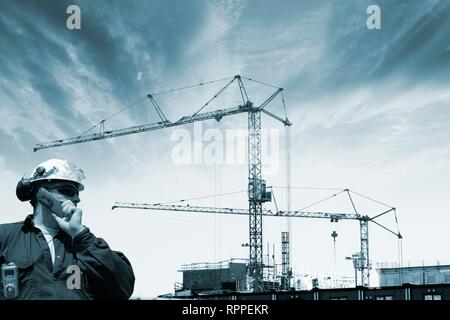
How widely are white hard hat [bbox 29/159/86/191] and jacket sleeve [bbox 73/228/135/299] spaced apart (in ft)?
1.26

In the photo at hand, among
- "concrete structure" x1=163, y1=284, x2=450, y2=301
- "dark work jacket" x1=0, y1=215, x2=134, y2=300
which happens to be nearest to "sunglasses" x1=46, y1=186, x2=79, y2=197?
"dark work jacket" x1=0, y1=215, x2=134, y2=300

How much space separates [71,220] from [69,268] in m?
0.34

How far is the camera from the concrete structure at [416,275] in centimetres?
11456

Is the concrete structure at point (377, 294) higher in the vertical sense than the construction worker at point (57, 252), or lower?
lower

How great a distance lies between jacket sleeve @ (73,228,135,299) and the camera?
133 inches

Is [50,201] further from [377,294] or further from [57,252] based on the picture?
[377,294]

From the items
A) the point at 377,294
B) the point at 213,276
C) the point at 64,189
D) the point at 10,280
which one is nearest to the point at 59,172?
the point at 64,189

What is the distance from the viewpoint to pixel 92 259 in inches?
133

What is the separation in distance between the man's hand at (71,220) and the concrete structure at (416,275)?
119 metres

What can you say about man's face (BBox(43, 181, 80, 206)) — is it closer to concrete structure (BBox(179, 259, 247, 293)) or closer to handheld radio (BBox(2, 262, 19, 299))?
handheld radio (BBox(2, 262, 19, 299))

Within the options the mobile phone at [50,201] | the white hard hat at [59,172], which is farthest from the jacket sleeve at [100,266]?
the white hard hat at [59,172]

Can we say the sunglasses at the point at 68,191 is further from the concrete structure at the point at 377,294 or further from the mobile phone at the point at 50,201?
the concrete structure at the point at 377,294
